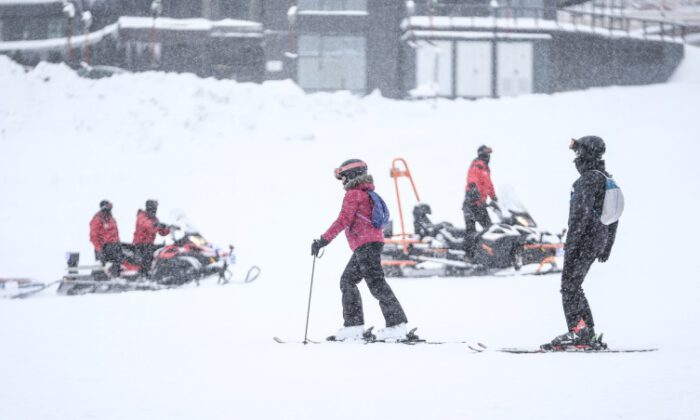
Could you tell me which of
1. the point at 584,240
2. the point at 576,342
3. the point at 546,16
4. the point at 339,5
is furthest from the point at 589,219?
the point at 546,16

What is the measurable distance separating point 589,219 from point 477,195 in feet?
21.2

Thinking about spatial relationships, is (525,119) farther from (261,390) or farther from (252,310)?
(261,390)

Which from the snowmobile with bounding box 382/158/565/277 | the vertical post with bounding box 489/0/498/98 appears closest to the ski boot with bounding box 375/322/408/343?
the snowmobile with bounding box 382/158/565/277

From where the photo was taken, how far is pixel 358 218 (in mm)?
7387

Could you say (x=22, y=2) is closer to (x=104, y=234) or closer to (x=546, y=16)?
(x=546, y=16)

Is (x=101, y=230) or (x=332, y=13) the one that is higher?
(x=332, y=13)

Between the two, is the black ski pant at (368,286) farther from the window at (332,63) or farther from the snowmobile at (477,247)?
the window at (332,63)

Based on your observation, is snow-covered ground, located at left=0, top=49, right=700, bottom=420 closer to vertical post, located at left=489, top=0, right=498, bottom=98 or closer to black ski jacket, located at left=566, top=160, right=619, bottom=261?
black ski jacket, located at left=566, top=160, right=619, bottom=261

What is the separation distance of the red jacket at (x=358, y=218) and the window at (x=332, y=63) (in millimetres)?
27224

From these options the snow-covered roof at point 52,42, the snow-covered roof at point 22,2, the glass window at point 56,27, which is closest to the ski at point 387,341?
the snow-covered roof at point 52,42

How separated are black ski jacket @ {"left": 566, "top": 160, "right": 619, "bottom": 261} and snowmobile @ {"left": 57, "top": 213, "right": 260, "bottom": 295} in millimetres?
7571

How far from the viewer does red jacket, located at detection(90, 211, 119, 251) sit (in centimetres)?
1421

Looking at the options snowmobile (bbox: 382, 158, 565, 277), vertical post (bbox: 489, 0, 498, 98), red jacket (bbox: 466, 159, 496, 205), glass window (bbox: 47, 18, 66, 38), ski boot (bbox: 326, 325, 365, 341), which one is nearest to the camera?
ski boot (bbox: 326, 325, 365, 341)

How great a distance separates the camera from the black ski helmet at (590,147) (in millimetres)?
6844
